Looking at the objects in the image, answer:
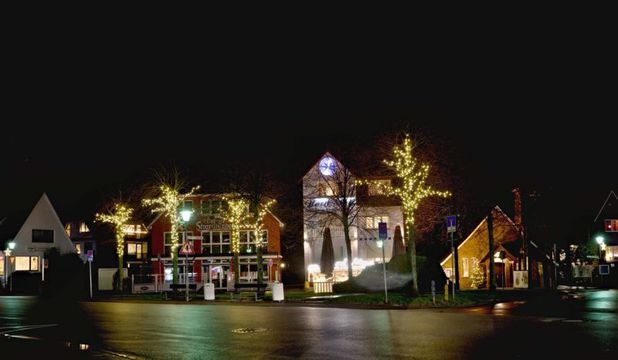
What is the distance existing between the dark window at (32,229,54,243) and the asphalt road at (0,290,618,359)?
49558 millimetres

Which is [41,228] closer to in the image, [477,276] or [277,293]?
[277,293]

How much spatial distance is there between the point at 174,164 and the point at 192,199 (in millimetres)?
18110

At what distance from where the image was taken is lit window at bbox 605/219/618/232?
81812 mm

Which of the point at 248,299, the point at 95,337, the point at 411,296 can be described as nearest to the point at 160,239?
the point at 248,299

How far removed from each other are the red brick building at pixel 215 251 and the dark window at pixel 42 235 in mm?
12499

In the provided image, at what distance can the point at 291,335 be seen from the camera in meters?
16.8

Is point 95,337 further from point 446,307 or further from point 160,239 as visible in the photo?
point 160,239

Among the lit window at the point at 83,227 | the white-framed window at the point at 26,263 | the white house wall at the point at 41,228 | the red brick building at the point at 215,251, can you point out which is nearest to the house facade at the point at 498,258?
the red brick building at the point at 215,251

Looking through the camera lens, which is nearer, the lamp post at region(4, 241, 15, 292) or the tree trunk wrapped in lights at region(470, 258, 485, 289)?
the lamp post at region(4, 241, 15, 292)

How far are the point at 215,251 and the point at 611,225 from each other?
50166 mm

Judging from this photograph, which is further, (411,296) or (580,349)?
(411,296)

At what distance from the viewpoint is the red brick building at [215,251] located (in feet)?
213

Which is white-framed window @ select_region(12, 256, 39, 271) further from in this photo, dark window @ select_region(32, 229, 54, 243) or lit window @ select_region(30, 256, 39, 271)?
dark window @ select_region(32, 229, 54, 243)

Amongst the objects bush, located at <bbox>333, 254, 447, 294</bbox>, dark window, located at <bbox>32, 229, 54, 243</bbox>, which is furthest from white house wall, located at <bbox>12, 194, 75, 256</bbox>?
bush, located at <bbox>333, 254, 447, 294</bbox>
